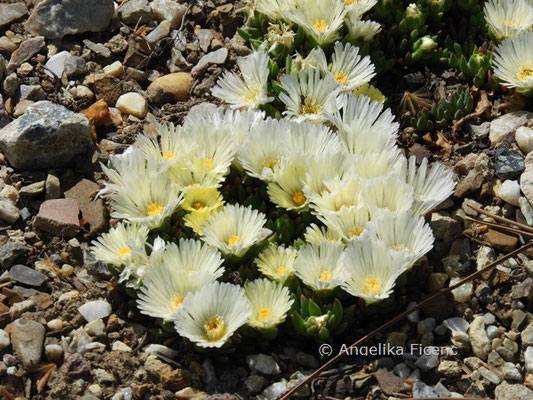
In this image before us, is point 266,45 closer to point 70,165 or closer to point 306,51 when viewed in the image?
point 306,51

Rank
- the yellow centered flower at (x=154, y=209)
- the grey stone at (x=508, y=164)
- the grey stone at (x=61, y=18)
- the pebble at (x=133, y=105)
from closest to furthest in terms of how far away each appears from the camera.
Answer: the yellow centered flower at (x=154, y=209) → the grey stone at (x=508, y=164) → the pebble at (x=133, y=105) → the grey stone at (x=61, y=18)

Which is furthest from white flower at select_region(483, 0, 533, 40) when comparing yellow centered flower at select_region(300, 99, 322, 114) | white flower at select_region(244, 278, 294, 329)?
white flower at select_region(244, 278, 294, 329)

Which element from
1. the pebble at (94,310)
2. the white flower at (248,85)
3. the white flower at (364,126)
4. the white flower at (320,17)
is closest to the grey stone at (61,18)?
the white flower at (248,85)

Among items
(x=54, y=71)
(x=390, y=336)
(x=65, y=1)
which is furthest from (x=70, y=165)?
(x=390, y=336)

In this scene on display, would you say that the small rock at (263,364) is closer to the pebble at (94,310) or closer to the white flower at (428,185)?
the pebble at (94,310)

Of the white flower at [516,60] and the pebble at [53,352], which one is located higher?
the white flower at [516,60]

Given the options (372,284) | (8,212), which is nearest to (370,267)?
(372,284)

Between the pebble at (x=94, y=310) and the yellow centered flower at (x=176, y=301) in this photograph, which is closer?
the yellow centered flower at (x=176, y=301)
